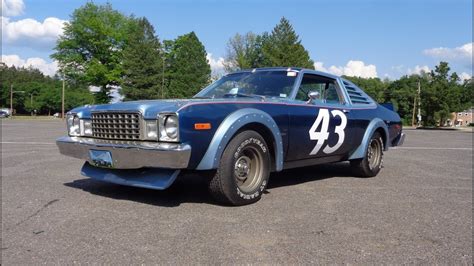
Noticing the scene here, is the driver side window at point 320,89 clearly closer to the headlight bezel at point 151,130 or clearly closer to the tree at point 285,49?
the headlight bezel at point 151,130

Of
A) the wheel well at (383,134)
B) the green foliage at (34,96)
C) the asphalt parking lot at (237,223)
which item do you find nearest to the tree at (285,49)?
the green foliage at (34,96)

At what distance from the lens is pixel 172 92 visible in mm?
61656

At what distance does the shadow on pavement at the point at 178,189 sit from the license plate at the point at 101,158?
16.4 inches

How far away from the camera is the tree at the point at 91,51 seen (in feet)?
182

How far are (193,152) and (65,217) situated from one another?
1.27m

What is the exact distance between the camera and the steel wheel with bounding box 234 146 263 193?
452cm

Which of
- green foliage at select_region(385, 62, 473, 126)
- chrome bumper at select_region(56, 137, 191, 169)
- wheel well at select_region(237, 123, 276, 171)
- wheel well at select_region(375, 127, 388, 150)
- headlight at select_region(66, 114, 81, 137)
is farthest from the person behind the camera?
green foliage at select_region(385, 62, 473, 126)

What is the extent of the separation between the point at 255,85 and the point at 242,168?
1477 millimetres

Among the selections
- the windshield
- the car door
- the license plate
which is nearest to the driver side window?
the car door

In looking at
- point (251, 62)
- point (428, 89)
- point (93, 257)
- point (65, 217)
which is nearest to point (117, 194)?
point (65, 217)

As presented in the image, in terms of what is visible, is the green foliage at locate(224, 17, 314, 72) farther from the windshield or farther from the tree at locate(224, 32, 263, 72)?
the windshield

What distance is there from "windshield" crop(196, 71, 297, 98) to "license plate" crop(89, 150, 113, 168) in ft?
5.47

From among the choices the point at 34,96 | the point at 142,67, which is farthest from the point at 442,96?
the point at 34,96

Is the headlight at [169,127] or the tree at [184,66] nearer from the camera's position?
the headlight at [169,127]
